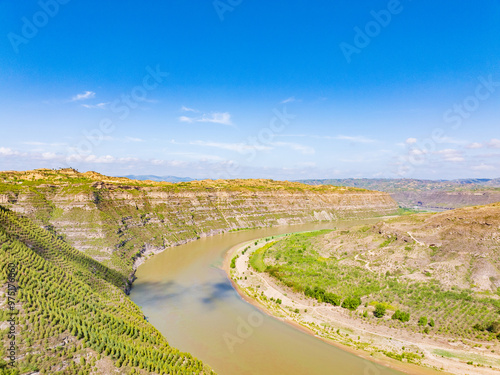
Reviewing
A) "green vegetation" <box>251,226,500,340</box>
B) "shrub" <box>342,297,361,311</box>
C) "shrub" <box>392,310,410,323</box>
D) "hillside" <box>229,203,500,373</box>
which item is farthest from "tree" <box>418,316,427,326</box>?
"shrub" <box>342,297,361,311</box>

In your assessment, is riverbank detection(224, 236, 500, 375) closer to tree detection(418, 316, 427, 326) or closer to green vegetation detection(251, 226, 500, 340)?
green vegetation detection(251, 226, 500, 340)

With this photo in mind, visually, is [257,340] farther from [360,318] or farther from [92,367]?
[92,367]

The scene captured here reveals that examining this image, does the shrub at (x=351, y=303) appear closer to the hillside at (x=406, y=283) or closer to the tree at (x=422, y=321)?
the hillside at (x=406, y=283)

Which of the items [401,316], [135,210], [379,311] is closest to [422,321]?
[401,316]

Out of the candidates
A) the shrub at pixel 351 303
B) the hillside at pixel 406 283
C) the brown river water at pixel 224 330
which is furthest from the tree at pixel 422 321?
the brown river water at pixel 224 330

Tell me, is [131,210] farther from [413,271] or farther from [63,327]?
[413,271]
